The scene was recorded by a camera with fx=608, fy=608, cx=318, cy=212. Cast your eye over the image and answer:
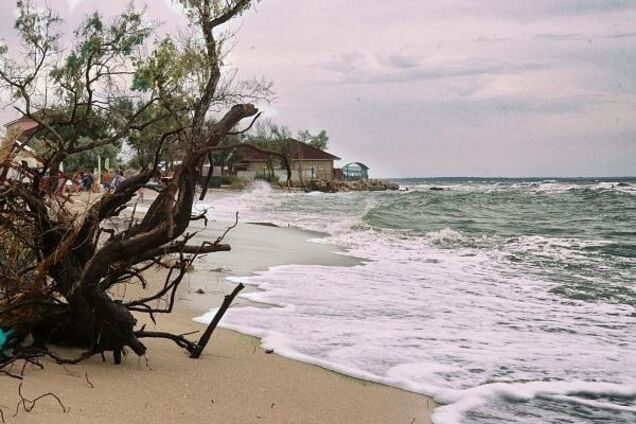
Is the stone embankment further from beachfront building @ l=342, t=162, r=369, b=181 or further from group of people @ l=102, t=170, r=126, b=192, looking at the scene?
group of people @ l=102, t=170, r=126, b=192

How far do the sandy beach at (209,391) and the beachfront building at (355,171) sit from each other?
104m

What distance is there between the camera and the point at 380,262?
11289 millimetres

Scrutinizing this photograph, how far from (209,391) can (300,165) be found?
7698 cm

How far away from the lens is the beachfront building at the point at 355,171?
109m

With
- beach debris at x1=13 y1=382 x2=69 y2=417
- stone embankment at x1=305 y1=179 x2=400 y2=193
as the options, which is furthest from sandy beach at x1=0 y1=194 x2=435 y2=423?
stone embankment at x1=305 y1=179 x2=400 y2=193

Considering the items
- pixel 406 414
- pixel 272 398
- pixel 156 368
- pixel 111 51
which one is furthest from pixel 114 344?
pixel 111 51

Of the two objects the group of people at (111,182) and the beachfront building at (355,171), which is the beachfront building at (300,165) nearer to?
the beachfront building at (355,171)

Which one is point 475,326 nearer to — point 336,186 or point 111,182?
point 111,182

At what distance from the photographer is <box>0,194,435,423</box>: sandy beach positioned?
2.96 metres

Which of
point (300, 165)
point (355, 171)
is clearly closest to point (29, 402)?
point (300, 165)

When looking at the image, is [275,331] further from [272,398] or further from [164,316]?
[272,398]

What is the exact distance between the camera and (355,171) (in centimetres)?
11050

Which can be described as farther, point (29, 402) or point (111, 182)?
point (111, 182)

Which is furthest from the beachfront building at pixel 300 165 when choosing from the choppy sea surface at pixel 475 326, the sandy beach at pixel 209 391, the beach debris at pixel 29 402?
the beach debris at pixel 29 402
